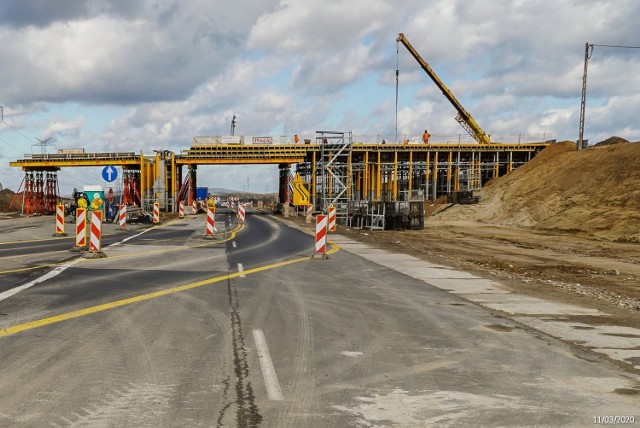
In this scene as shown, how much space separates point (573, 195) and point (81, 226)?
32305 millimetres

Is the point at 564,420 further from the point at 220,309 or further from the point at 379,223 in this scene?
the point at 379,223

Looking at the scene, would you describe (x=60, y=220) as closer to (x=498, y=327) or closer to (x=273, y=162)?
(x=498, y=327)

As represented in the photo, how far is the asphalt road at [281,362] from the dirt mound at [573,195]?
2344cm

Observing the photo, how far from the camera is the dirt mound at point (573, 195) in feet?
100

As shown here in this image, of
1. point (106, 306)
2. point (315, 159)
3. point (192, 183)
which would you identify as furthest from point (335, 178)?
point (106, 306)

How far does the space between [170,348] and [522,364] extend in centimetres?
398

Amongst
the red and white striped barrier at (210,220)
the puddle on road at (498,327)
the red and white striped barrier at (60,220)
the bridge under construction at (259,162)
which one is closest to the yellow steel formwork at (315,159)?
the bridge under construction at (259,162)

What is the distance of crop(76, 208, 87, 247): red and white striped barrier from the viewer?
54.7 feet

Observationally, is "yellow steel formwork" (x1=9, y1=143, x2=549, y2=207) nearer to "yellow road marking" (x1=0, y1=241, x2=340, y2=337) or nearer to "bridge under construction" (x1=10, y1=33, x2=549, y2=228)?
"bridge under construction" (x1=10, y1=33, x2=549, y2=228)

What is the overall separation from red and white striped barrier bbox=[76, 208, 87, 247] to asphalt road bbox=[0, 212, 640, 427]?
6.23m

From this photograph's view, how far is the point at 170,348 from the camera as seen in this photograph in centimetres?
618

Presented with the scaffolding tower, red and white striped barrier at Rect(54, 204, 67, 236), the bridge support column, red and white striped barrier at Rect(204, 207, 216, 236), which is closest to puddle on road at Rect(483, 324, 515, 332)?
red and white striped barrier at Rect(204, 207, 216, 236)

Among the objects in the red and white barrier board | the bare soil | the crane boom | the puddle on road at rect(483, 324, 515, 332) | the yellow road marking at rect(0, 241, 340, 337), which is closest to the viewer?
the yellow road marking at rect(0, 241, 340, 337)

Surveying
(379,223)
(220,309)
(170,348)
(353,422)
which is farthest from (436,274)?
(379,223)
